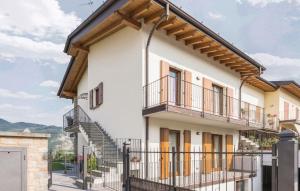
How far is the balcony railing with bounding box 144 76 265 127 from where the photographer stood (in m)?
12.3

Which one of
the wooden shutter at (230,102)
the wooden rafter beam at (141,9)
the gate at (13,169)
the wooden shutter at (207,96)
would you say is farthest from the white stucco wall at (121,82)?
the wooden shutter at (230,102)

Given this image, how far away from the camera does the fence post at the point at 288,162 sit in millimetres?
4457

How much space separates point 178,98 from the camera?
44.5 feet

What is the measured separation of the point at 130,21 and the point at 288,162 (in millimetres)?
8379

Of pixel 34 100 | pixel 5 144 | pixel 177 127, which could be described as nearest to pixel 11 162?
pixel 5 144

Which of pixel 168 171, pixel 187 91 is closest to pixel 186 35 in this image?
pixel 187 91

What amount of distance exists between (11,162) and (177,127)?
8.02 m

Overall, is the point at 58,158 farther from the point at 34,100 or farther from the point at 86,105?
the point at 34,100

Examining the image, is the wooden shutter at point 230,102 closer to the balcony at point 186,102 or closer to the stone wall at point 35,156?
the balcony at point 186,102

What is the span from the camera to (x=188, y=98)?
544 inches

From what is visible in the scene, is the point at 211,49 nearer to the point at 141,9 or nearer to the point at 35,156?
the point at 141,9

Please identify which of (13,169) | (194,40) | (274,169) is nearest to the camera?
(274,169)

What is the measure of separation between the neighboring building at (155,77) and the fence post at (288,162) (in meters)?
6.64

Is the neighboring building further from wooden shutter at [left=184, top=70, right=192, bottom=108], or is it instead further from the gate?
the gate
